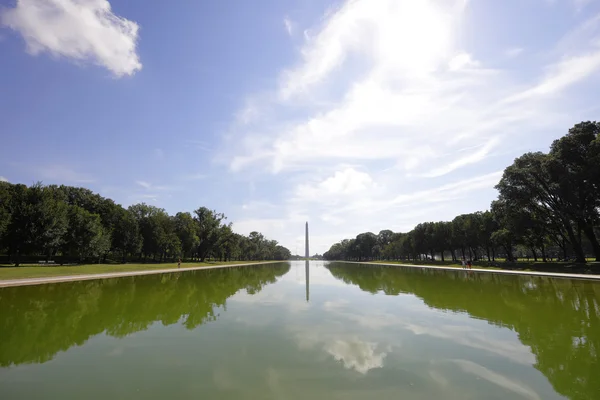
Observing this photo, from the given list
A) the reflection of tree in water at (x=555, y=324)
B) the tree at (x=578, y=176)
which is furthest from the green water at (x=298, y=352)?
the tree at (x=578, y=176)

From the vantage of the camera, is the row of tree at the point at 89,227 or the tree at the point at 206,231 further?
the tree at the point at 206,231

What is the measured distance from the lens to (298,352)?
835cm

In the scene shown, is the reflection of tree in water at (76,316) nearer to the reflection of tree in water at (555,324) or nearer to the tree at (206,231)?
the reflection of tree in water at (555,324)

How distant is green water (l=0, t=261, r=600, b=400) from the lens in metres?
6.03

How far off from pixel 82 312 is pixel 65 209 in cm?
4872

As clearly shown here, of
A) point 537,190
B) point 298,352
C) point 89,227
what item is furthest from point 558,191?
point 89,227

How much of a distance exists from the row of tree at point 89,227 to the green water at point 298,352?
3969cm

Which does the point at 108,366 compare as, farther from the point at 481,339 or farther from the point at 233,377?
the point at 481,339

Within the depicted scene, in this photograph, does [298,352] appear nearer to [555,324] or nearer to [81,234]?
[555,324]

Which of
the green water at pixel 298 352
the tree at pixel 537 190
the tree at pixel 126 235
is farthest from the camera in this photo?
the tree at pixel 126 235

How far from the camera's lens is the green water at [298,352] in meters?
6.03

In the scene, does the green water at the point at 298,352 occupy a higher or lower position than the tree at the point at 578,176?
lower

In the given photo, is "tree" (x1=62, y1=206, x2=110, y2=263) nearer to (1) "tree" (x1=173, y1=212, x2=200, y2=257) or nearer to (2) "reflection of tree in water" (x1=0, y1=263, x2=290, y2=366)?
(1) "tree" (x1=173, y1=212, x2=200, y2=257)

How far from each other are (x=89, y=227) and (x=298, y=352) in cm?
5919
